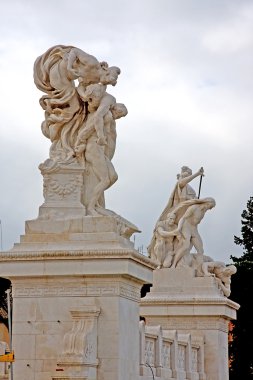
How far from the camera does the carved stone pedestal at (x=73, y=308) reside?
15336mm

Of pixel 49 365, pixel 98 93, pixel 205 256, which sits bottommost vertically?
pixel 49 365

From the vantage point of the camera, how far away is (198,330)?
73.7 feet

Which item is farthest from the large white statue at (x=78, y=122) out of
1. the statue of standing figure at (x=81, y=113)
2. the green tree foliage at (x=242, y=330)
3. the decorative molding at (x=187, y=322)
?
the green tree foliage at (x=242, y=330)

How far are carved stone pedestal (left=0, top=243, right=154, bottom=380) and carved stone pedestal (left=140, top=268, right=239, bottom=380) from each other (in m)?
6.08

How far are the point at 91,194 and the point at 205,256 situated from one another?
24.5 ft

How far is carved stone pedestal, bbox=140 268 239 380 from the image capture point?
2209 cm

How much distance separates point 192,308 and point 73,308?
7045mm

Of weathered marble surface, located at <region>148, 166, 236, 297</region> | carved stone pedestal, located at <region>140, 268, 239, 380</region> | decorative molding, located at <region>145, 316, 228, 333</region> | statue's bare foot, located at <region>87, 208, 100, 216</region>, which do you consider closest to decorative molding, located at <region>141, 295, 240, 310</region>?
carved stone pedestal, located at <region>140, 268, 239, 380</region>

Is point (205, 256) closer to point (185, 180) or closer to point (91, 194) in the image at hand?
point (185, 180)

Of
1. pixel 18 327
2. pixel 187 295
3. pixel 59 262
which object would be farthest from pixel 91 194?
pixel 187 295

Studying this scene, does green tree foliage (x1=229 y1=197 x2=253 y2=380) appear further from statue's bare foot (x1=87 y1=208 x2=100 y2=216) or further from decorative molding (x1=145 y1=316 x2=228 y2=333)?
statue's bare foot (x1=87 y1=208 x2=100 y2=216)

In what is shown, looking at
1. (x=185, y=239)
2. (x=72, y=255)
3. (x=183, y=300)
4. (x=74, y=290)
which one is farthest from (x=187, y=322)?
(x=72, y=255)

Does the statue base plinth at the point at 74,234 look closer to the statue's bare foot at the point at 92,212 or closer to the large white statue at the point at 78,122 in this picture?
the statue's bare foot at the point at 92,212

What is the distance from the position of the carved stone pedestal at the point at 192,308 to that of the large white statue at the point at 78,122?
20.5ft
